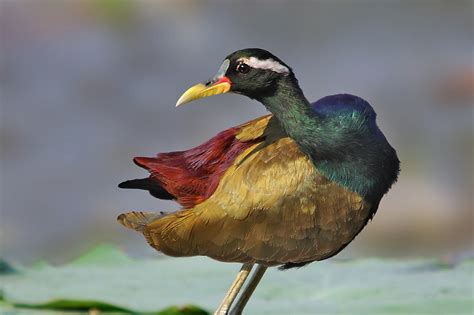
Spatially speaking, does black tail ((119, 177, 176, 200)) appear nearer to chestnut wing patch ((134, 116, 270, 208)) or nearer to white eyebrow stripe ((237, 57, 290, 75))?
chestnut wing patch ((134, 116, 270, 208))

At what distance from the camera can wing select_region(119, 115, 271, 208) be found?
323 centimetres

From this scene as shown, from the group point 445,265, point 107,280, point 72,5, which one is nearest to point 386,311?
point 445,265

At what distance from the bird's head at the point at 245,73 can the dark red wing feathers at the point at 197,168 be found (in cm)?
20

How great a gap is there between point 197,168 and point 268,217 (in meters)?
0.25

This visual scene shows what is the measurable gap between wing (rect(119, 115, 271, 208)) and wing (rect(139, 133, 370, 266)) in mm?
44

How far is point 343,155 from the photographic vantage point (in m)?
3.13

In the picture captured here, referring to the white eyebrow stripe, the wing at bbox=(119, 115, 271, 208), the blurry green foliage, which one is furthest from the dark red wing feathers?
the blurry green foliage

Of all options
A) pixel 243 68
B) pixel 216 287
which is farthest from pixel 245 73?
pixel 216 287

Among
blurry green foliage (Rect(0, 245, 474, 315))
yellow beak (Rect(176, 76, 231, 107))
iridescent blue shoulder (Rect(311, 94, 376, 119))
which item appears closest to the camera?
yellow beak (Rect(176, 76, 231, 107))

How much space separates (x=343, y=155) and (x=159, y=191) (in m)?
0.54

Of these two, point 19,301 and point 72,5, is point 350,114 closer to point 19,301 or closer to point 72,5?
point 19,301

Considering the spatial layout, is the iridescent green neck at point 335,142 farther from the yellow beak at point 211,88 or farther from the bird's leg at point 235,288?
the bird's leg at point 235,288

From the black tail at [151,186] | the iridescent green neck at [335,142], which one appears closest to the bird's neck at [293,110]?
the iridescent green neck at [335,142]

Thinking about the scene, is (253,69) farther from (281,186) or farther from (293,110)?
(281,186)
